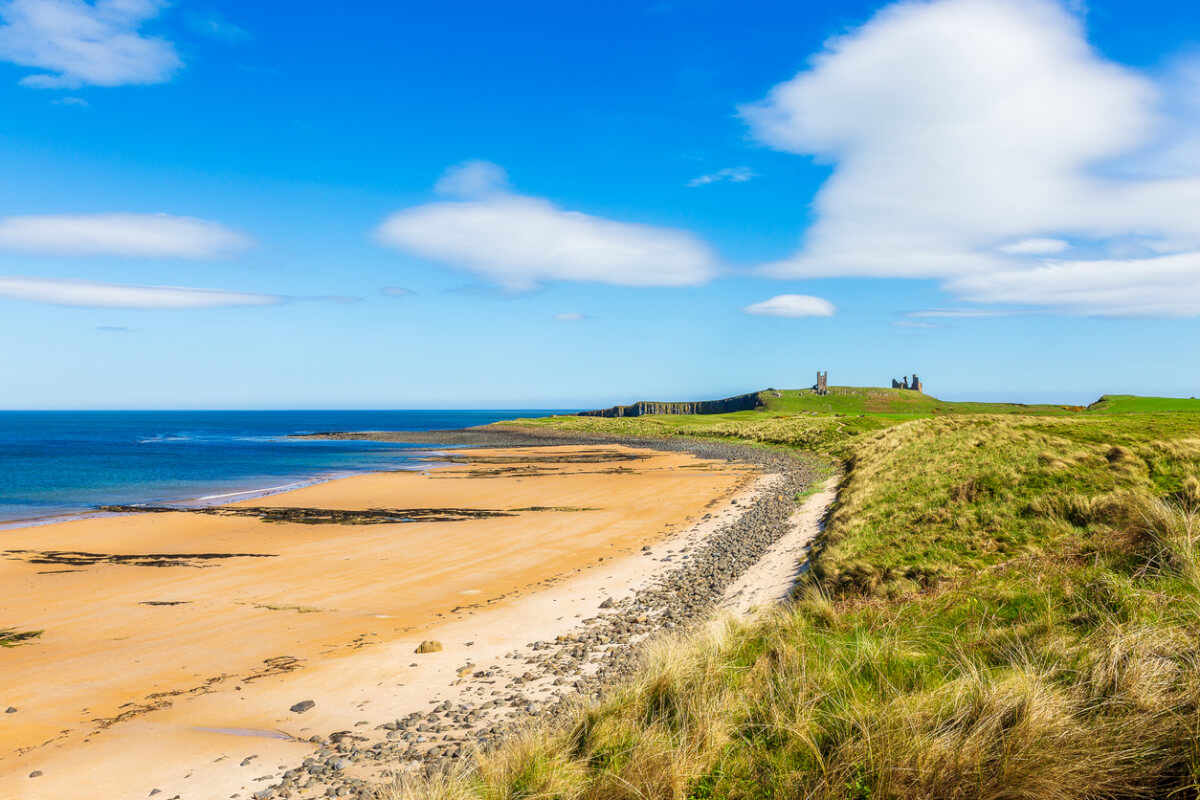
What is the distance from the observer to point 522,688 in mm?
9672

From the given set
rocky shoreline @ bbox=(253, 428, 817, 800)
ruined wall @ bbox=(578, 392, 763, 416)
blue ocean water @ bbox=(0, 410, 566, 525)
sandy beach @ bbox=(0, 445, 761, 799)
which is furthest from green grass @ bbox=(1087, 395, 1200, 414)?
ruined wall @ bbox=(578, 392, 763, 416)

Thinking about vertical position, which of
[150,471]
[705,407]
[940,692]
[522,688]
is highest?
[705,407]

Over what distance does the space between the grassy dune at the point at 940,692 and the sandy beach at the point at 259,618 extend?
429 cm

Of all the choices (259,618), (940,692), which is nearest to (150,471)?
(259,618)

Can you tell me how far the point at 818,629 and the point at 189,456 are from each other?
75572mm

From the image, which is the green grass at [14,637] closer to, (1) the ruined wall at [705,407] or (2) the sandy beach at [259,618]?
(2) the sandy beach at [259,618]

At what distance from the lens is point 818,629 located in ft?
27.5

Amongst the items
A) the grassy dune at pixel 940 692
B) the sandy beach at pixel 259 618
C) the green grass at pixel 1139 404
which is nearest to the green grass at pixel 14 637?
the sandy beach at pixel 259 618

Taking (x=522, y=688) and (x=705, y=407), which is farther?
(x=705, y=407)

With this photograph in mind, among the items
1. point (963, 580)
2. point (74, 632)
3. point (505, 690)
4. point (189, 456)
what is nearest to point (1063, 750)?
point (963, 580)

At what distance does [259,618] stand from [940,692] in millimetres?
14198

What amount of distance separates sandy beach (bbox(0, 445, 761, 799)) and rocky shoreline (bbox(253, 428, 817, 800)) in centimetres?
33

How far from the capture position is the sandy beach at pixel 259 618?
834 cm

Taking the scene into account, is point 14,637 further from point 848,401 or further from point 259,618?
point 848,401
